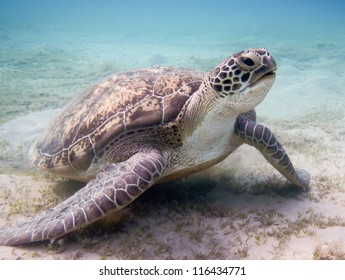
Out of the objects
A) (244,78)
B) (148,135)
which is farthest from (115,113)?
(244,78)

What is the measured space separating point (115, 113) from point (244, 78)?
58.6 inches

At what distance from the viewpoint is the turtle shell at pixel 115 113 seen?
10.7ft

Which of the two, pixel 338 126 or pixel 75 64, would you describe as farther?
pixel 75 64

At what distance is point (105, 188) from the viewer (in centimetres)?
261

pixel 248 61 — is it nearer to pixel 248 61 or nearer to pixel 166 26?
pixel 248 61

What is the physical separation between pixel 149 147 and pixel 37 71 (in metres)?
12.6

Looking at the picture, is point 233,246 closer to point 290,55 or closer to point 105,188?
point 105,188

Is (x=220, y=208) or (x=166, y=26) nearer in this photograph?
(x=220, y=208)

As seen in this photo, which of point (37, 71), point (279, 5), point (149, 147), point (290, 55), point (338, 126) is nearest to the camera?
point (149, 147)

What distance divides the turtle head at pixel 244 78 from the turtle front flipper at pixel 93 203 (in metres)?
0.97

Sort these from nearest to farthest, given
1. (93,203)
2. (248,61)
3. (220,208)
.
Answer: (93,203) < (248,61) < (220,208)

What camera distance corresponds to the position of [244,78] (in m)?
2.68

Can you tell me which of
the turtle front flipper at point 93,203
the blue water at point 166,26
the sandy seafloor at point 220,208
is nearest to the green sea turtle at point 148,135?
the turtle front flipper at point 93,203

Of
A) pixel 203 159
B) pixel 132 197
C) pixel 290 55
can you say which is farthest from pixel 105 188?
pixel 290 55
